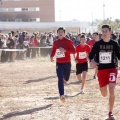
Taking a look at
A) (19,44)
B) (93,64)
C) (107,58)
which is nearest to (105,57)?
(107,58)

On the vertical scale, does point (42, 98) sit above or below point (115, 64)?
below

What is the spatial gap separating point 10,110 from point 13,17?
85.8m

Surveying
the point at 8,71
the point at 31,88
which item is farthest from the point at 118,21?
the point at 31,88

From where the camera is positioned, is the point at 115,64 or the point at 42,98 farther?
the point at 42,98

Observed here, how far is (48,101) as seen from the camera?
9.97m

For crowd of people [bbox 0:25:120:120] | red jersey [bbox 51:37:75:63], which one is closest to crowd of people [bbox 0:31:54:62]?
crowd of people [bbox 0:25:120:120]

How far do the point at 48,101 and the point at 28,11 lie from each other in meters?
83.6

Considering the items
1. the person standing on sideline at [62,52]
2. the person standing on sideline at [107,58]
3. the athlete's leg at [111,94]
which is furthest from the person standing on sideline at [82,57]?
the athlete's leg at [111,94]

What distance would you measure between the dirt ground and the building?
78351 millimetres

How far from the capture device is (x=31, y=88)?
41.1ft

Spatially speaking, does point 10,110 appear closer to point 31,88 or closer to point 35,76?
point 31,88

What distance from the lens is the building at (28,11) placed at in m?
92.5

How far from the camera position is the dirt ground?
8.22 m

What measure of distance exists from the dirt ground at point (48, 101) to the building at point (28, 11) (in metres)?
78.4
